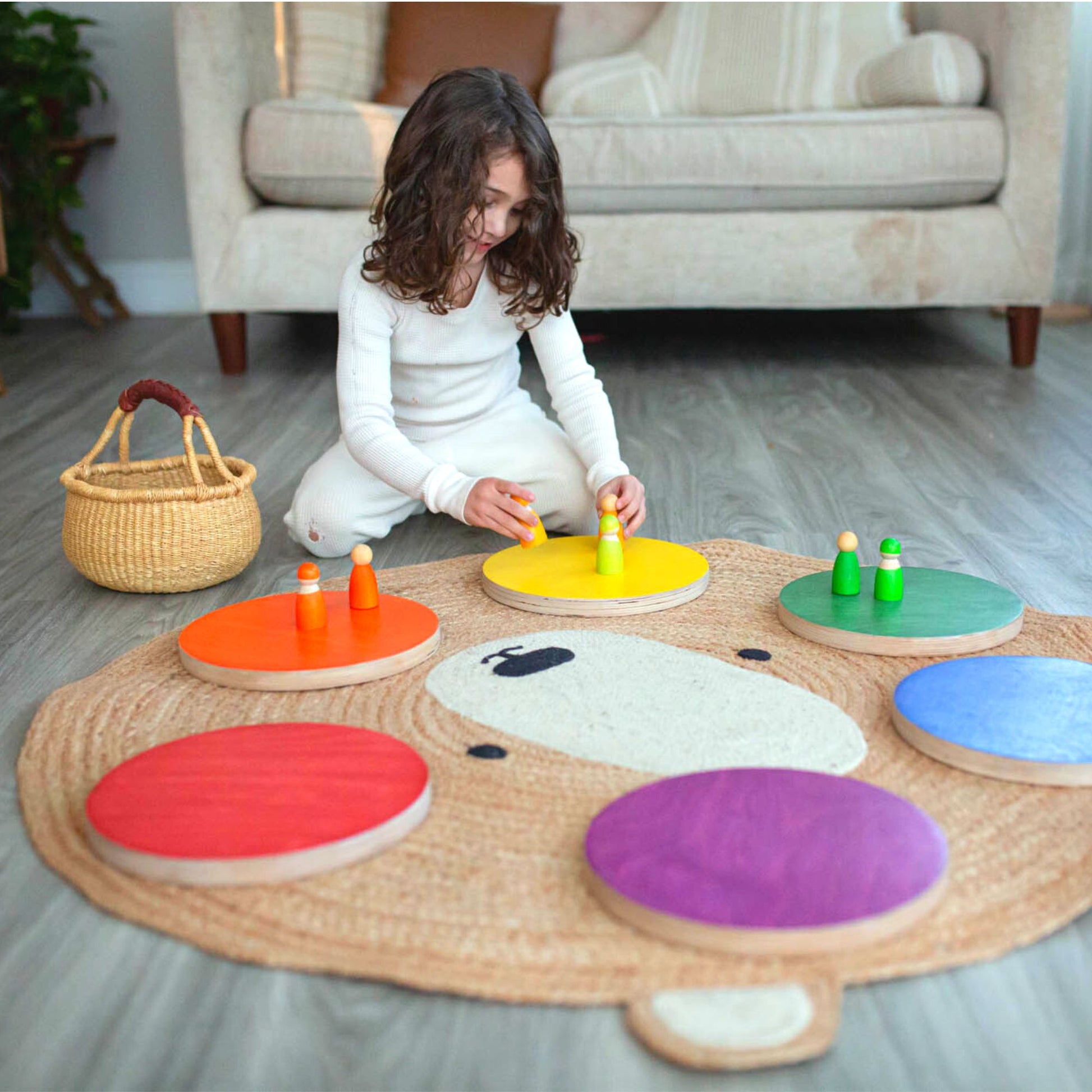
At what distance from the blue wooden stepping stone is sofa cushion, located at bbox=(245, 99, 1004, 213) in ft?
4.58

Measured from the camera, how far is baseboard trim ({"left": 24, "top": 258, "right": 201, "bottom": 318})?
310 cm

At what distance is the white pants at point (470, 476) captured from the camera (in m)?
1.37

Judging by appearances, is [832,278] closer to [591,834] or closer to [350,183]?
[350,183]

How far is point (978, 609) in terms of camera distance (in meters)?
1.08

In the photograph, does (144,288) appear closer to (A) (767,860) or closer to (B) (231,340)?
(B) (231,340)

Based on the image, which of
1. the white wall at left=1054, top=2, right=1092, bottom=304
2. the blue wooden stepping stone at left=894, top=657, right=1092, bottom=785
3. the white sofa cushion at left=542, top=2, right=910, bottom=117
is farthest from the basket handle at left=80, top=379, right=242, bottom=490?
the white wall at left=1054, top=2, right=1092, bottom=304

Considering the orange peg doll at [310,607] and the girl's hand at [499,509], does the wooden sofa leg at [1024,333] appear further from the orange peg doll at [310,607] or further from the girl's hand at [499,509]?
the orange peg doll at [310,607]

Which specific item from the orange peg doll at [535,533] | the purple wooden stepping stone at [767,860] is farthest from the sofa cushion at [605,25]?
the purple wooden stepping stone at [767,860]

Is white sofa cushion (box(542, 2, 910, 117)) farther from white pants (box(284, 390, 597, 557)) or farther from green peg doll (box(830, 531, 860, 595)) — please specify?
green peg doll (box(830, 531, 860, 595))

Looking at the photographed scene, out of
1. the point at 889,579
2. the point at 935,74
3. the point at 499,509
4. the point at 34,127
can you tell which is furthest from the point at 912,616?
the point at 34,127

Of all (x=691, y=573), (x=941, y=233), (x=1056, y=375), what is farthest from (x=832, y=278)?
(x=691, y=573)

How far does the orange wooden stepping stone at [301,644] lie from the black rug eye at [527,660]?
6 cm

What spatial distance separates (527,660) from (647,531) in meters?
0.44

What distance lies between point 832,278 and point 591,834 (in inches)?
66.1
